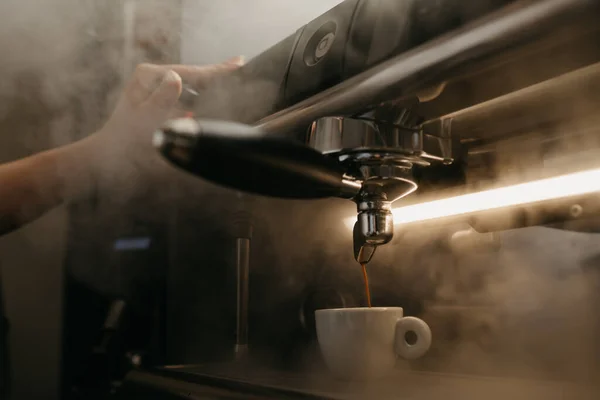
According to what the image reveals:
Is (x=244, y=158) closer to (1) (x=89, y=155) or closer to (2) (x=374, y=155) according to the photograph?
(2) (x=374, y=155)

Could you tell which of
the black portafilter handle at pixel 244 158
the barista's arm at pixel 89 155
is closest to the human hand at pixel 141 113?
the barista's arm at pixel 89 155

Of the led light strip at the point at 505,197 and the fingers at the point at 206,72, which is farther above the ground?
the fingers at the point at 206,72

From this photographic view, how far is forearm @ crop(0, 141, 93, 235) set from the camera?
78 centimetres

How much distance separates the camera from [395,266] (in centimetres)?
66

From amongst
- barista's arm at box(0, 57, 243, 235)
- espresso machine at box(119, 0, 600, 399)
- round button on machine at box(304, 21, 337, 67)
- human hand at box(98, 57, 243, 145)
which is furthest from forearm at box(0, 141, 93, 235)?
round button on machine at box(304, 21, 337, 67)

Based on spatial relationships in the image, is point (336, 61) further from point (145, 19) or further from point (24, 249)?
point (24, 249)

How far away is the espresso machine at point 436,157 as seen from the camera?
13.1 inches

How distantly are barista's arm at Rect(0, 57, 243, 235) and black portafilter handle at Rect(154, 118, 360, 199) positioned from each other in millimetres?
288

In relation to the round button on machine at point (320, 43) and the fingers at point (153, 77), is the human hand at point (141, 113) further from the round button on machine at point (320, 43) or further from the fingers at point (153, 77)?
the round button on machine at point (320, 43)

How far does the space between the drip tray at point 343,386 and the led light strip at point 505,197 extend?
0.15 meters

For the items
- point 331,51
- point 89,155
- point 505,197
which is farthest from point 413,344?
point 89,155

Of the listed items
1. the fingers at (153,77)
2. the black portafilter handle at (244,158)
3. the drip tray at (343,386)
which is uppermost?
the fingers at (153,77)

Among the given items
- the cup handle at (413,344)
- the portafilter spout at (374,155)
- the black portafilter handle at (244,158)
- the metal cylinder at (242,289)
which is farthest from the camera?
the metal cylinder at (242,289)

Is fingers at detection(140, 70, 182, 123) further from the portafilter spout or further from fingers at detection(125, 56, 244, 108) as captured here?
Result: the portafilter spout
